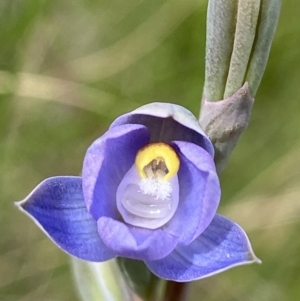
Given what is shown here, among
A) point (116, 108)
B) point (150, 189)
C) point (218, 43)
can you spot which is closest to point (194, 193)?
point (150, 189)

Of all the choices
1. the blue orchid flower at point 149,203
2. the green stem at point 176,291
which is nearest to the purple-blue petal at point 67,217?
the blue orchid flower at point 149,203

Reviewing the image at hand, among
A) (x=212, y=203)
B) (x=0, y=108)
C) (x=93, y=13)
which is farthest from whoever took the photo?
(x=93, y=13)

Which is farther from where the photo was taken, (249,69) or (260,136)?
(260,136)

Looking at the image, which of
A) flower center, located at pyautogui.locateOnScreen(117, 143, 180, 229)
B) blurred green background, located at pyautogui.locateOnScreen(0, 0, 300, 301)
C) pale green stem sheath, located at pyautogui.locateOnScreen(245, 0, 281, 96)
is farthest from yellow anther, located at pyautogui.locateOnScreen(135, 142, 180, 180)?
blurred green background, located at pyautogui.locateOnScreen(0, 0, 300, 301)

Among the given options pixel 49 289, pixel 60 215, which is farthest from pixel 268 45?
pixel 49 289

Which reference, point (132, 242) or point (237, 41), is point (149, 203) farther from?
point (237, 41)

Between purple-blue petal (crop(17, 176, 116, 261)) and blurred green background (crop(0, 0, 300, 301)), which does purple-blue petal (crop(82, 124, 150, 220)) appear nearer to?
purple-blue petal (crop(17, 176, 116, 261))

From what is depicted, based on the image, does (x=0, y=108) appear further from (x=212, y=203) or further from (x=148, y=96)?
(x=212, y=203)
